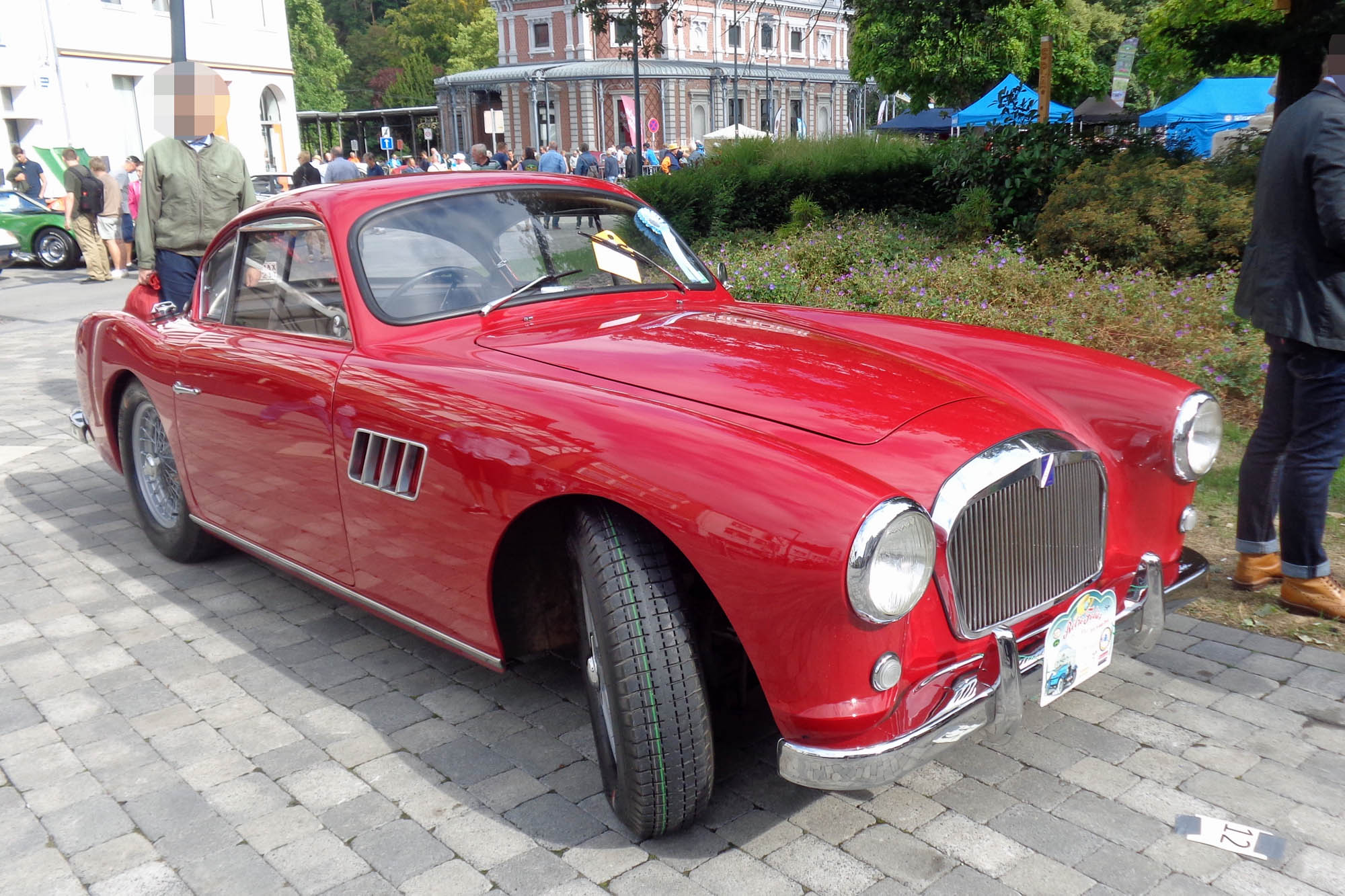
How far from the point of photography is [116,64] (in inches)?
1226

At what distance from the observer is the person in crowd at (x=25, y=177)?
20594mm

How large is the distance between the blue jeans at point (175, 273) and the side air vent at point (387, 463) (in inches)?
147

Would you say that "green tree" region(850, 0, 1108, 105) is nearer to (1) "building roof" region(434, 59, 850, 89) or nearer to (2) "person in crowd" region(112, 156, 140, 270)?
(2) "person in crowd" region(112, 156, 140, 270)

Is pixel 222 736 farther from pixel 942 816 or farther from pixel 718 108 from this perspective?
pixel 718 108

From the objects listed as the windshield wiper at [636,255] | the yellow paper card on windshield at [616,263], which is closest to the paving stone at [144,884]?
the yellow paper card on windshield at [616,263]

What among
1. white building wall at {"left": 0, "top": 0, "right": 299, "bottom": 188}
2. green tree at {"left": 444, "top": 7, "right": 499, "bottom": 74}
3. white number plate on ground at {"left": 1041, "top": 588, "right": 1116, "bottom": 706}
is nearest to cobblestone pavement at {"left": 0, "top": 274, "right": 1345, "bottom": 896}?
white number plate on ground at {"left": 1041, "top": 588, "right": 1116, "bottom": 706}

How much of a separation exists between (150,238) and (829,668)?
5481mm

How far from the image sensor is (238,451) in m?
3.94

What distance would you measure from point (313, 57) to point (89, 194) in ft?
212

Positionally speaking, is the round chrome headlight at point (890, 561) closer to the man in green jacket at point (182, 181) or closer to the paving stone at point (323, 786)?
the paving stone at point (323, 786)

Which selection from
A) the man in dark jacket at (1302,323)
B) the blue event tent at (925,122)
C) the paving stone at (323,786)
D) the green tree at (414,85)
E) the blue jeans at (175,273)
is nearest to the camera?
the paving stone at (323,786)

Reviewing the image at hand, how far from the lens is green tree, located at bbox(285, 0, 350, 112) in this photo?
73062 mm

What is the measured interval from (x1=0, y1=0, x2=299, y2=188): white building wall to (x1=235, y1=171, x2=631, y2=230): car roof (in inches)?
990

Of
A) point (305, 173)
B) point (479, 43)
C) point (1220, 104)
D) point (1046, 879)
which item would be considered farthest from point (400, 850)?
point (479, 43)
